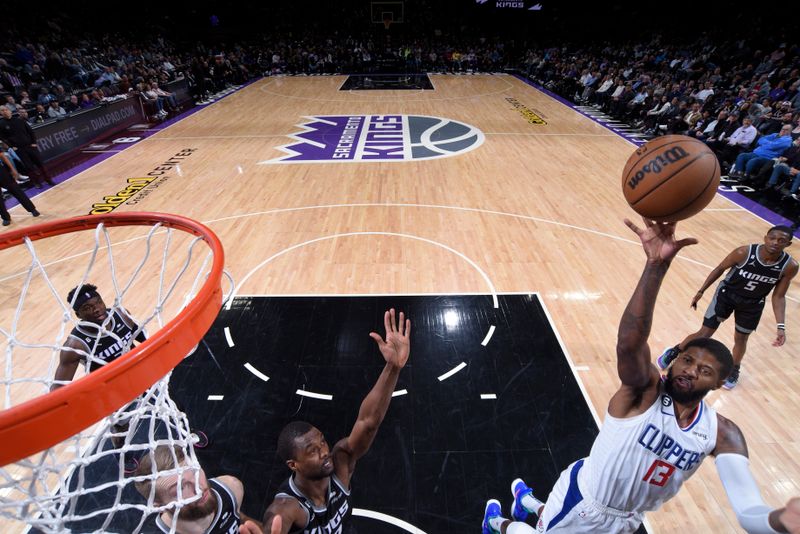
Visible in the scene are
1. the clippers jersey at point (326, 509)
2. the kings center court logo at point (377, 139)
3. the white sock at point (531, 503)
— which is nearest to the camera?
the clippers jersey at point (326, 509)

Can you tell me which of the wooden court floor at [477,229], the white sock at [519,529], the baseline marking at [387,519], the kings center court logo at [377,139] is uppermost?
the white sock at [519,529]

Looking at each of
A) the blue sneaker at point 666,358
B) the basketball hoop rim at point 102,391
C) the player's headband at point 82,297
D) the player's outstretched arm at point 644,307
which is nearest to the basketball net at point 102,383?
the basketball hoop rim at point 102,391

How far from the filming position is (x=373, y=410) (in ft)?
7.14

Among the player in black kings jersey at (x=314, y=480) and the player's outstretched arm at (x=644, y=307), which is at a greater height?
the player's outstretched arm at (x=644, y=307)

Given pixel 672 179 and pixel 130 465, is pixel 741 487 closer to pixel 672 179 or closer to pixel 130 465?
pixel 672 179

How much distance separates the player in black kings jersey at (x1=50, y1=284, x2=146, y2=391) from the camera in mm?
2797

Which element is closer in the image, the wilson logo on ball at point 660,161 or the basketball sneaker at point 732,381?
the wilson logo on ball at point 660,161

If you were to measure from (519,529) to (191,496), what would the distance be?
5.72 ft

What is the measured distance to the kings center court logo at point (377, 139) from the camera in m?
10.4

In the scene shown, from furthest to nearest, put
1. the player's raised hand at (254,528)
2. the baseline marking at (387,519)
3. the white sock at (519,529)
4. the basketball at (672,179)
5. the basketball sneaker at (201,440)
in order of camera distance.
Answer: the basketball sneaker at (201,440)
the baseline marking at (387,519)
the white sock at (519,529)
the basketball at (672,179)
the player's raised hand at (254,528)

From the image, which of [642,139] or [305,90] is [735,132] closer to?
[642,139]

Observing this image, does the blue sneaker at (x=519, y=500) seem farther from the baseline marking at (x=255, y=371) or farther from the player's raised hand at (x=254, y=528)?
the baseline marking at (x=255, y=371)

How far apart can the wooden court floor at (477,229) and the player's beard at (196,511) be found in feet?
6.14

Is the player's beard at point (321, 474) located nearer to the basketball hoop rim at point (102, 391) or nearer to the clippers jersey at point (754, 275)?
the basketball hoop rim at point (102, 391)
